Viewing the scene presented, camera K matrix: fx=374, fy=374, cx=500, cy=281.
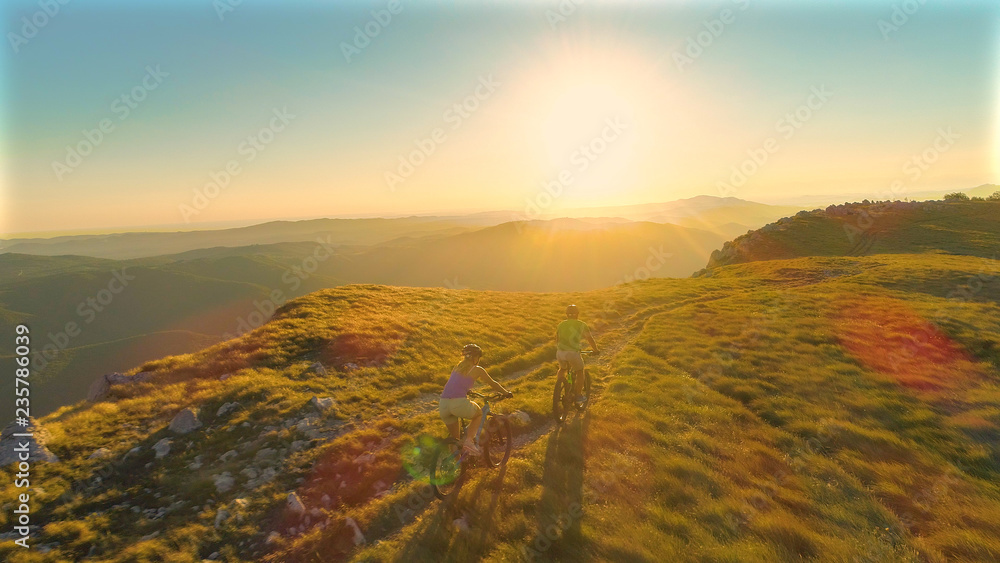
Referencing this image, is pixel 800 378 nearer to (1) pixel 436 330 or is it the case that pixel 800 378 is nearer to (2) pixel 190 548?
(1) pixel 436 330

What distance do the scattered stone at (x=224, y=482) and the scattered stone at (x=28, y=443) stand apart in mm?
4844

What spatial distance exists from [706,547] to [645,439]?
4503 millimetres

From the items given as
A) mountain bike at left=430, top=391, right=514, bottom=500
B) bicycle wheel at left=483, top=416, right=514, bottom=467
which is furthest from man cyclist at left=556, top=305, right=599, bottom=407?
mountain bike at left=430, top=391, right=514, bottom=500

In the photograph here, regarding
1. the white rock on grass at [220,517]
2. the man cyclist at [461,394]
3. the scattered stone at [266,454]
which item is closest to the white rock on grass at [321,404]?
the scattered stone at [266,454]

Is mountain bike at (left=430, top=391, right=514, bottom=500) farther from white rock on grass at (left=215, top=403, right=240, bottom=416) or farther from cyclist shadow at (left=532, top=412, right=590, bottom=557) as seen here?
white rock on grass at (left=215, top=403, right=240, bottom=416)

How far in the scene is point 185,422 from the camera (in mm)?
13172

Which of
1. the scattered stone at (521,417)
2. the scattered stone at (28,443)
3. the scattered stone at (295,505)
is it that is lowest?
the scattered stone at (521,417)

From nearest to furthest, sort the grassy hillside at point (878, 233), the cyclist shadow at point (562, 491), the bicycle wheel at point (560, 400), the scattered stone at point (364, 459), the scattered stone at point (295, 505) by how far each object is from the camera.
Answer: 1. the cyclist shadow at point (562, 491)
2. the scattered stone at point (295, 505)
3. the scattered stone at point (364, 459)
4. the bicycle wheel at point (560, 400)
5. the grassy hillside at point (878, 233)

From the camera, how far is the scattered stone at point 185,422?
12.9 meters

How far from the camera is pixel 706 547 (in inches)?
295

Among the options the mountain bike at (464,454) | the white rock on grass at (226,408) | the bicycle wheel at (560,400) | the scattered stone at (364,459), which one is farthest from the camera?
the white rock on grass at (226,408)

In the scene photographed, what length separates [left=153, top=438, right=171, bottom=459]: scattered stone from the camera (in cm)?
1174

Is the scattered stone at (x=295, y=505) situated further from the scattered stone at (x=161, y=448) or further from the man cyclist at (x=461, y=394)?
the scattered stone at (x=161, y=448)

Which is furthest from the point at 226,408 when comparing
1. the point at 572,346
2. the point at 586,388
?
the point at 586,388
